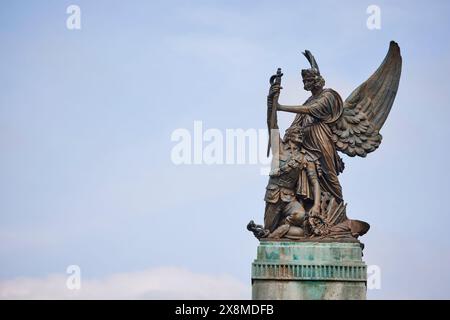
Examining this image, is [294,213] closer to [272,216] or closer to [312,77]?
[272,216]

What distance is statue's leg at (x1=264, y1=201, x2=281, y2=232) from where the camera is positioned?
50719 mm

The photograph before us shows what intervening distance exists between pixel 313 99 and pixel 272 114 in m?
1.16

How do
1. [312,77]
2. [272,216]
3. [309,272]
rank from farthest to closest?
[312,77]
[272,216]
[309,272]

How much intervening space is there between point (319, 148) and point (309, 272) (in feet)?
9.92

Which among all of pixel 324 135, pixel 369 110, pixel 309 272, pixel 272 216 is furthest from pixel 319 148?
pixel 309 272

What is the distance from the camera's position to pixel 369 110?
51.7 m

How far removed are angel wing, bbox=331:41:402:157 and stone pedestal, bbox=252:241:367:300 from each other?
2570 millimetres

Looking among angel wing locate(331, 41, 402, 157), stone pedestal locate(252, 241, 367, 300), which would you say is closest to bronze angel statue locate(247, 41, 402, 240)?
angel wing locate(331, 41, 402, 157)

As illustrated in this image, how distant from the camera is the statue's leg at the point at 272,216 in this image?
1997 inches

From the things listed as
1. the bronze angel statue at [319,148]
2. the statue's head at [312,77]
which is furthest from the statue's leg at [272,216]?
the statue's head at [312,77]

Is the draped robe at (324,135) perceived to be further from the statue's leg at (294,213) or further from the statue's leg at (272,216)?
the statue's leg at (272,216)

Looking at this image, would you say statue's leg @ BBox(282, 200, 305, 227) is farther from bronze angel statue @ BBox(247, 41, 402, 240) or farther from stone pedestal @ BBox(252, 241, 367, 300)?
stone pedestal @ BBox(252, 241, 367, 300)

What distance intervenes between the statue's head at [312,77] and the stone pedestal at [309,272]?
3844mm
